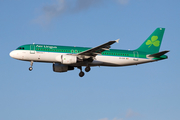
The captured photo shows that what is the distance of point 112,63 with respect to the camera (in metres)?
57.0

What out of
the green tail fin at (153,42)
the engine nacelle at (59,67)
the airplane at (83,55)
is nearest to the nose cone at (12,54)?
the airplane at (83,55)

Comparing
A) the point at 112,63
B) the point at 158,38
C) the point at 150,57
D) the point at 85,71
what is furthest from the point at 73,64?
the point at 158,38

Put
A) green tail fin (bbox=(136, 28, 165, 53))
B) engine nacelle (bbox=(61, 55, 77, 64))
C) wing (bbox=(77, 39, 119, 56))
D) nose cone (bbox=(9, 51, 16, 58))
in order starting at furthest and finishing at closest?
1. green tail fin (bbox=(136, 28, 165, 53))
2. nose cone (bbox=(9, 51, 16, 58))
3. engine nacelle (bbox=(61, 55, 77, 64))
4. wing (bbox=(77, 39, 119, 56))

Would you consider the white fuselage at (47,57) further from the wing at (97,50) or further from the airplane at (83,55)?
the wing at (97,50)

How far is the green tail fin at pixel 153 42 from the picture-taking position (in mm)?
61125

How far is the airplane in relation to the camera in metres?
54.2

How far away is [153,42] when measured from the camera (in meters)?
62.2

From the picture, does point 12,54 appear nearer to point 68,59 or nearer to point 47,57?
point 47,57

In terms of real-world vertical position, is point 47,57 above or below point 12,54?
below

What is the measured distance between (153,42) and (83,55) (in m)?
13.6

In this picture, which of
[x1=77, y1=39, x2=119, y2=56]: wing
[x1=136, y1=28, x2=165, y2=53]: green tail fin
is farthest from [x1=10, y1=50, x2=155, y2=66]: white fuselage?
[x1=136, y1=28, x2=165, y2=53]: green tail fin

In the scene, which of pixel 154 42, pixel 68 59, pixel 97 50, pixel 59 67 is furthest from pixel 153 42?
pixel 68 59

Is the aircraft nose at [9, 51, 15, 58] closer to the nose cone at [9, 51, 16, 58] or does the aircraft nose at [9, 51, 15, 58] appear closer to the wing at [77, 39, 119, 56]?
the nose cone at [9, 51, 16, 58]

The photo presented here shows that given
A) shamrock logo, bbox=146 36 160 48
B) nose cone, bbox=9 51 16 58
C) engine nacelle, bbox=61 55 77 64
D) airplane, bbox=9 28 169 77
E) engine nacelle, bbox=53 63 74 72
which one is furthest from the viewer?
shamrock logo, bbox=146 36 160 48
